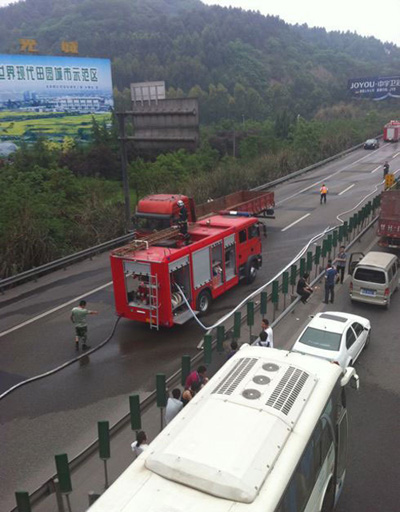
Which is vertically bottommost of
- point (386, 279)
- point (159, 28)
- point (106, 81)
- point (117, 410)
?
point (117, 410)

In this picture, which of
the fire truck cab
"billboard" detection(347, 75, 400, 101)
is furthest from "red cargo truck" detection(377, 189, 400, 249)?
"billboard" detection(347, 75, 400, 101)

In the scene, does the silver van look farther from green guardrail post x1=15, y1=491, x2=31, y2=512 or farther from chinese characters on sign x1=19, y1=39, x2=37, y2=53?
chinese characters on sign x1=19, y1=39, x2=37, y2=53

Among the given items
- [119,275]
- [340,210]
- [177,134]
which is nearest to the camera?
[119,275]

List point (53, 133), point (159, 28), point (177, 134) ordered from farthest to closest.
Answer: point (159, 28) → point (53, 133) → point (177, 134)

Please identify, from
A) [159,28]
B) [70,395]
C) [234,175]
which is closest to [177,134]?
[70,395]

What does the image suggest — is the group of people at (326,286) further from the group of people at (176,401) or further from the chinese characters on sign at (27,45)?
the chinese characters on sign at (27,45)

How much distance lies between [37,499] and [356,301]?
12.4 meters

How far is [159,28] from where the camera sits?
587ft

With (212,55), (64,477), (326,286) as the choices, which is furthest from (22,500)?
(212,55)

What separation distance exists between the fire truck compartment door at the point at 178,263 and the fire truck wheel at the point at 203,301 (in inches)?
58.9

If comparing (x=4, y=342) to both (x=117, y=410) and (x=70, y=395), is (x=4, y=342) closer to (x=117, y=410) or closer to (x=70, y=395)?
(x=70, y=395)

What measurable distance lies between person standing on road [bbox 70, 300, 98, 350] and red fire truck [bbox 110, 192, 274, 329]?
4.34ft

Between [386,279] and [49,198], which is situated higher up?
[49,198]

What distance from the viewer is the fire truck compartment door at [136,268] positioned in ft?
44.9
